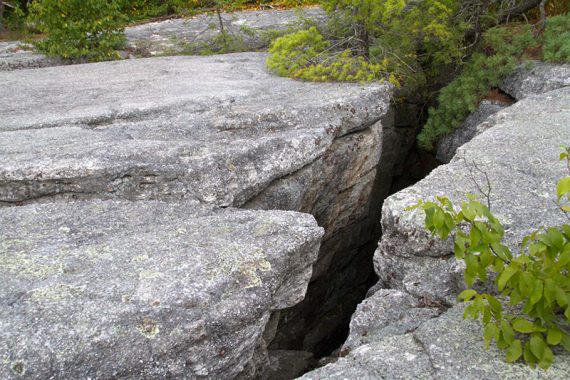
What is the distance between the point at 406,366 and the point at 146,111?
355cm

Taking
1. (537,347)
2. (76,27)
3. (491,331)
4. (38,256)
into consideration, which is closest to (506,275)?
(491,331)

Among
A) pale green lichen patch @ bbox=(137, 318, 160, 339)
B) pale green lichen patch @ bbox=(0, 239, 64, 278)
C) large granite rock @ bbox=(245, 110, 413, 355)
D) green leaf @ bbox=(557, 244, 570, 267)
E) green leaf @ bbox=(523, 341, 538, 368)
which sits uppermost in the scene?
green leaf @ bbox=(557, 244, 570, 267)

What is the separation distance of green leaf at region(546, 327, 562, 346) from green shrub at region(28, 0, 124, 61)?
24.8 ft

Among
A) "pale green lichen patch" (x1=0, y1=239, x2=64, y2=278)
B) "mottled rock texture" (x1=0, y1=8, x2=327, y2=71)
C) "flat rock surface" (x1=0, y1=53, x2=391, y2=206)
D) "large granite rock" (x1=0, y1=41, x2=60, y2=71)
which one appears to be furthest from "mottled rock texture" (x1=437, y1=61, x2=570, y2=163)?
"large granite rock" (x1=0, y1=41, x2=60, y2=71)

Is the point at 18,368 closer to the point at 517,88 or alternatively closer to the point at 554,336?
the point at 554,336

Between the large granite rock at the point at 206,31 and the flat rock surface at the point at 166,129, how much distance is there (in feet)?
7.41

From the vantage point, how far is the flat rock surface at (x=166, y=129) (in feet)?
13.2

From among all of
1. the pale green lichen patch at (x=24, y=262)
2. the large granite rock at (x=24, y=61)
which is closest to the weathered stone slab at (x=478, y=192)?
the pale green lichen patch at (x=24, y=262)

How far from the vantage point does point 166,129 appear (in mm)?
4762

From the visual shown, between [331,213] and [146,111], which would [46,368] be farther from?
[331,213]

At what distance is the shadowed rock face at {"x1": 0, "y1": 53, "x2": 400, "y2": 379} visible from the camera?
264cm

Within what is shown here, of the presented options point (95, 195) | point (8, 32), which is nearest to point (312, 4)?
point (8, 32)

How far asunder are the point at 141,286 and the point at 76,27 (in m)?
6.36

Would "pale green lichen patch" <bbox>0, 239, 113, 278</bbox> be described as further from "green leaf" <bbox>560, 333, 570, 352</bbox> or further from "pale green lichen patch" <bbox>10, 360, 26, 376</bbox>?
"green leaf" <bbox>560, 333, 570, 352</bbox>
